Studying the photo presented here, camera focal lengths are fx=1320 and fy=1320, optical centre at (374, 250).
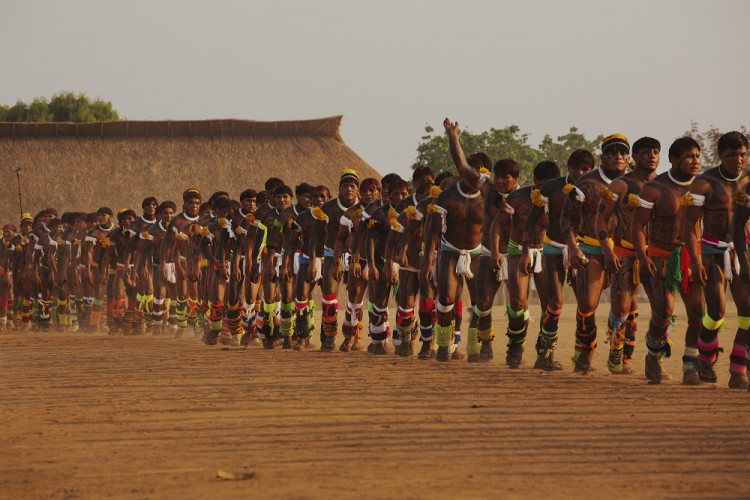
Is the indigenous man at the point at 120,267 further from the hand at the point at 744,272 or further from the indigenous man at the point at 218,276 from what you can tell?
the hand at the point at 744,272

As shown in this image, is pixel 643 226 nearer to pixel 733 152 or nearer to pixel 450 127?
pixel 733 152

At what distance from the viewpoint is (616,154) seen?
12.0 meters

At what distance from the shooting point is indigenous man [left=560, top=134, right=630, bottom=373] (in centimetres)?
1199

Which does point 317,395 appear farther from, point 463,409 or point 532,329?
point 532,329

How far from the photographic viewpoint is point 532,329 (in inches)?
891

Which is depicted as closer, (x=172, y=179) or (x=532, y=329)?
(x=532, y=329)

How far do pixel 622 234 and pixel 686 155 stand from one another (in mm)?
1105

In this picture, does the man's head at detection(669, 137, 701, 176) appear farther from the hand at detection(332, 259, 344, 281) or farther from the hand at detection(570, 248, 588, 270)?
the hand at detection(332, 259, 344, 281)

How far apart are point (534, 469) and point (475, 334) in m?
7.17

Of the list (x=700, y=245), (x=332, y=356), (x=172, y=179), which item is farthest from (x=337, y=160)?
(x=700, y=245)

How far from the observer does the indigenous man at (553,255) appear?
12.6 meters

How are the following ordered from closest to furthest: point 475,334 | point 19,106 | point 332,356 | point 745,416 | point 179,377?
1. point 745,416
2. point 179,377
3. point 475,334
4. point 332,356
5. point 19,106

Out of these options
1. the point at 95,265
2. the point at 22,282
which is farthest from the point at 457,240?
the point at 22,282

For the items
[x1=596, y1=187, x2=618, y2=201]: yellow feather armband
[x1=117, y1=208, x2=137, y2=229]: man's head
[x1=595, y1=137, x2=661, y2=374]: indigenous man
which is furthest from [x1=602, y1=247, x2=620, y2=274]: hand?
[x1=117, y1=208, x2=137, y2=229]: man's head
